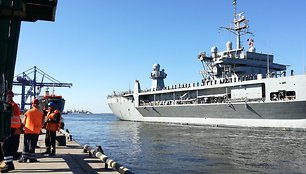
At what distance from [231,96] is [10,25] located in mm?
33571

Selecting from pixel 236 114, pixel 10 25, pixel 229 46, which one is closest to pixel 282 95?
pixel 236 114

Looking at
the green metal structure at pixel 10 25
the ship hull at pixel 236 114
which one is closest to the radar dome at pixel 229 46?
the ship hull at pixel 236 114

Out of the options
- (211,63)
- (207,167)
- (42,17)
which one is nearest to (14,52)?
(42,17)

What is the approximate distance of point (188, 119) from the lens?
4388 centimetres

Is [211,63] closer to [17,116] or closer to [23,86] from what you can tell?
[17,116]

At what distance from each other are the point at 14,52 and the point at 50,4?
5.01 meters

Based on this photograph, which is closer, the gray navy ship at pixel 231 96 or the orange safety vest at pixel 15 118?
the orange safety vest at pixel 15 118

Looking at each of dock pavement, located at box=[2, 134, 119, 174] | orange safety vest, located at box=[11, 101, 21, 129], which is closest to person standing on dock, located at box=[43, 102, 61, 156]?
dock pavement, located at box=[2, 134, 119, 174]

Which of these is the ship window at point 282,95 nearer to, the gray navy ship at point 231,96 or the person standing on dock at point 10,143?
the gray navy ship at point 231,96

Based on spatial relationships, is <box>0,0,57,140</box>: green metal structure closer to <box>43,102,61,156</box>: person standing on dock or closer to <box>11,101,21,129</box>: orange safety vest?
<box>11,101,21,129</box>: orange safety vest

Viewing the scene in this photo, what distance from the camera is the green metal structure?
467cm

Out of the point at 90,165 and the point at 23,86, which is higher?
the point at 23,86

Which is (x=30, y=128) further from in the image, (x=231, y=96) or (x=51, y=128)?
(x=231, y=96)

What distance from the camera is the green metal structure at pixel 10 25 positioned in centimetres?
467
